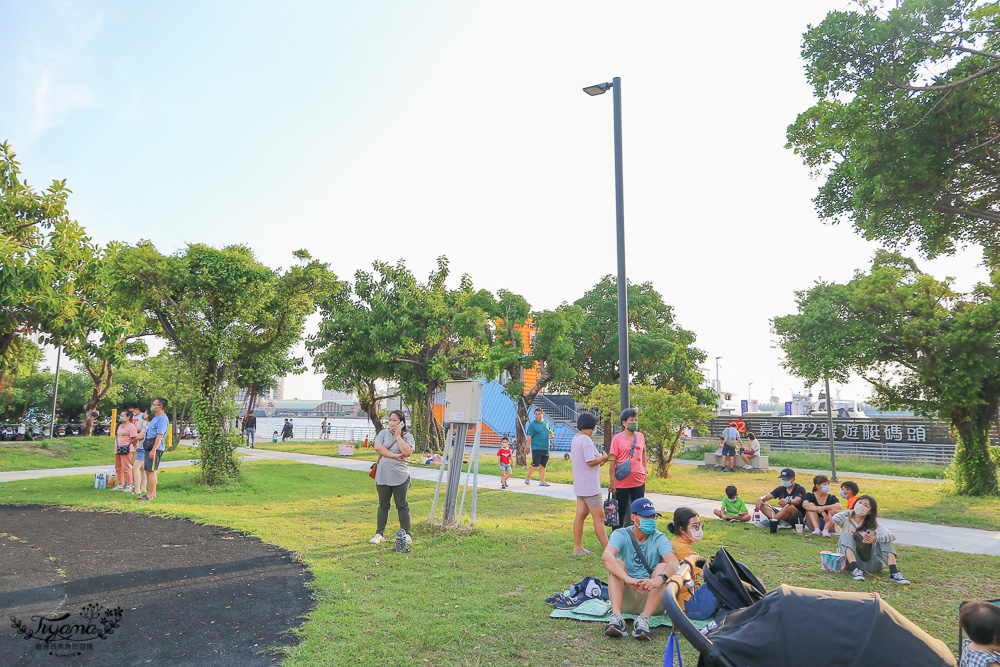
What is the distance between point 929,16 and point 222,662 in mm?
12543

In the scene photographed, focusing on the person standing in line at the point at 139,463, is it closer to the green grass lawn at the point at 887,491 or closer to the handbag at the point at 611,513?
the handbag at the point at 611,513

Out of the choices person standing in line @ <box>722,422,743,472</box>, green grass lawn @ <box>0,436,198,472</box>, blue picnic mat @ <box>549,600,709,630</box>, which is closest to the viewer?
blue picnic mat @ <box>549,600,709,630</box>

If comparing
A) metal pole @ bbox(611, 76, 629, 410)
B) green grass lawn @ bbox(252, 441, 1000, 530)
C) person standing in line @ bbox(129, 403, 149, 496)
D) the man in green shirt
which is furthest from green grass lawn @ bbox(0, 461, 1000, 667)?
green grass lawn @ bbox(252, 441, 1000, 530)

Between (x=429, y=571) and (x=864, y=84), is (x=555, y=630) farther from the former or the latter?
(x=864, y=84)

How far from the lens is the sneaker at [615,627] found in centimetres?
473

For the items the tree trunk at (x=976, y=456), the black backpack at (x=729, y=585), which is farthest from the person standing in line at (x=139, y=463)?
the tree trunk at (x=976, y=456)

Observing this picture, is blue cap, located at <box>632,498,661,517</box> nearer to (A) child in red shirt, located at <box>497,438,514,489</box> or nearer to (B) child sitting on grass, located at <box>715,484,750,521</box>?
(B) child sitting on grass, located at <box>715,484,750,521</box>

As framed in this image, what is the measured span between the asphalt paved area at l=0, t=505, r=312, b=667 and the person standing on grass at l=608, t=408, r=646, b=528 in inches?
156

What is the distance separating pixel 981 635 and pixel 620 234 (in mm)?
7276

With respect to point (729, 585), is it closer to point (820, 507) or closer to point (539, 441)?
point (820, 507)

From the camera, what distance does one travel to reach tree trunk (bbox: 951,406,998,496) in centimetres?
1365

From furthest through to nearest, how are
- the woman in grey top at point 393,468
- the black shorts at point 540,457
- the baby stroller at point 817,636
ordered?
1. the black shorts at point 540,457
2. the woman in grey top at point 393,468
3. the baby stroller at point 817,636

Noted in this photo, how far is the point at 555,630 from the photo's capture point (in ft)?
16.1

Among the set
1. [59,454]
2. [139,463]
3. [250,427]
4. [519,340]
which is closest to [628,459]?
[139,463]
